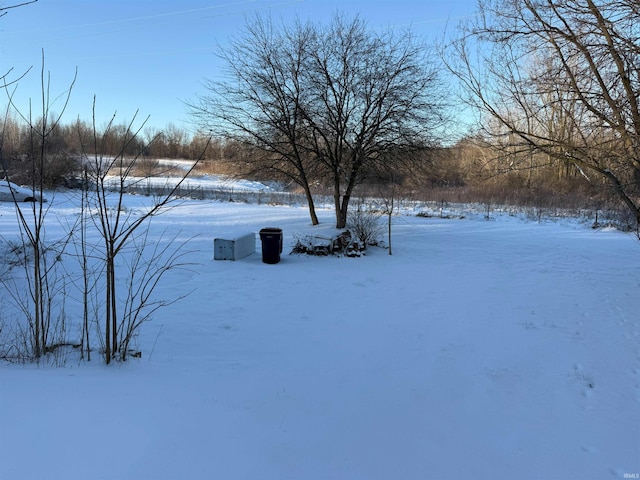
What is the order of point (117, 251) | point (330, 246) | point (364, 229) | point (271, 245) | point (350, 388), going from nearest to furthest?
point (117, 251) → point (350, 388) → point (271, 245) → point (330, 246) → point (364, 229)

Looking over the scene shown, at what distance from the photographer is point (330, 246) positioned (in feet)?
36.4

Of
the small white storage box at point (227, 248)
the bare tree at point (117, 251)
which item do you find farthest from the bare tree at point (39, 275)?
the small white storage box at point (227, 248)

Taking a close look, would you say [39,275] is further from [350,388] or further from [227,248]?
[227,248]

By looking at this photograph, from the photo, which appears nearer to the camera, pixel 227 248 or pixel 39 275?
pixel 39 275

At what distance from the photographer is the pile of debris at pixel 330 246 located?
A: 1105 cm

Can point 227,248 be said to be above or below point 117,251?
below

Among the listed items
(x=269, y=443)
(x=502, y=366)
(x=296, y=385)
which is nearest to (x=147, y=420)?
(x=269, y=443)

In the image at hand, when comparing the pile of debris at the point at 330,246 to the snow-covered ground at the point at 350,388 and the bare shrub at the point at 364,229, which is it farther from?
the snow-covered ground at the point at 350,388

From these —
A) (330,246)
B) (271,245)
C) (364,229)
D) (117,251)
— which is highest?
(117,251)

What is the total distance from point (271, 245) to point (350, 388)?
6270mm

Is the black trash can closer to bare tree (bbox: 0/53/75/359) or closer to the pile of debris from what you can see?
the pile of debris

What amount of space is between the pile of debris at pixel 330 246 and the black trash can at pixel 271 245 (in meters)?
1.24

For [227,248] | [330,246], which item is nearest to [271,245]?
[227,248]

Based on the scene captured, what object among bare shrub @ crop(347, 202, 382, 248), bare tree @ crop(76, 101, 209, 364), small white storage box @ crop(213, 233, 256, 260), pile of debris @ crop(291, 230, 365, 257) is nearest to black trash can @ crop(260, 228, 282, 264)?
small white storage box @ crop(213, 233, 256, 260)
